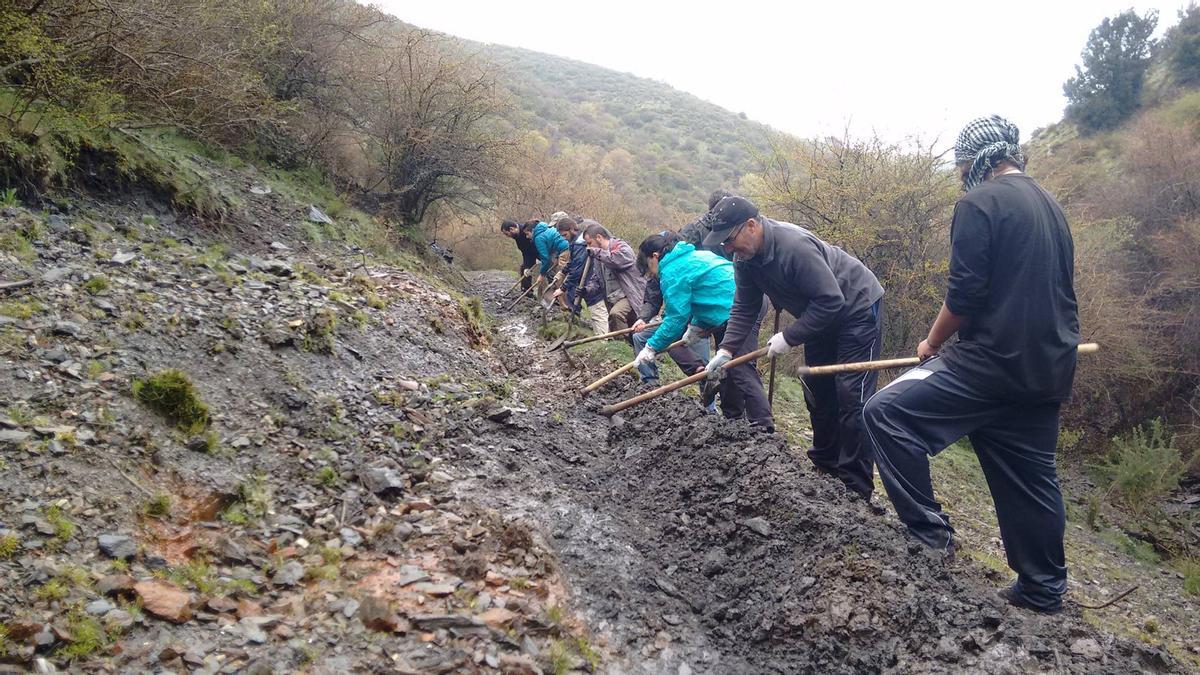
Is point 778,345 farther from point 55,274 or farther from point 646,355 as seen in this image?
point 55,274

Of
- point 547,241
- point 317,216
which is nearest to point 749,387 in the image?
point 547,241

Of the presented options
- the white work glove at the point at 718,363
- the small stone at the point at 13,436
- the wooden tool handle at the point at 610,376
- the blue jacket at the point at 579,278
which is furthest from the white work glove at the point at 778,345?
the blue jacket at the point at 579,278

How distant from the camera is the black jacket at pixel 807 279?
4207 mm

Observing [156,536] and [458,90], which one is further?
[458,90]

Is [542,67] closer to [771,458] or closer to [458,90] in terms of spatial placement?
[458,90]

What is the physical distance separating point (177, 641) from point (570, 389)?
4947 millimetres

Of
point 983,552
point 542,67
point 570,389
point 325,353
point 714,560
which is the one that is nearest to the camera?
point 714,560

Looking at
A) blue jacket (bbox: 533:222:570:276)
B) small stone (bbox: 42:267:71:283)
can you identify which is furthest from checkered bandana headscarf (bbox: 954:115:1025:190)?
blue jacket (bbox: 533:222:570:276)

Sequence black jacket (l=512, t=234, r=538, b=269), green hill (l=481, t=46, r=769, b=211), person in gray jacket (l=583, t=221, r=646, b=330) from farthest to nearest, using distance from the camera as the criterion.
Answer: green hill (l=481, t=46, r=769, b=211), black jacket (l=512, t=234, r=538, b=269), person in gray jacket (l=583, t=221, r=646, b=330)

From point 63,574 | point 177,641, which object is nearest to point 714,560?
point 177,641

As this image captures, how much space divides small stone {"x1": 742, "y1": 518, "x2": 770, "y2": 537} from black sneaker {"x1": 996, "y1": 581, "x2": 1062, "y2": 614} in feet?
3.67

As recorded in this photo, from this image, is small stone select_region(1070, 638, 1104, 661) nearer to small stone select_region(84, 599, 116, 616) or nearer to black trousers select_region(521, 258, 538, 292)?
small stone select_region(84, 599, 116, 616)

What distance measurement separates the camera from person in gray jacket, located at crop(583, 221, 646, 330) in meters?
7.92

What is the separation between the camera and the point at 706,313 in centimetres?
585
